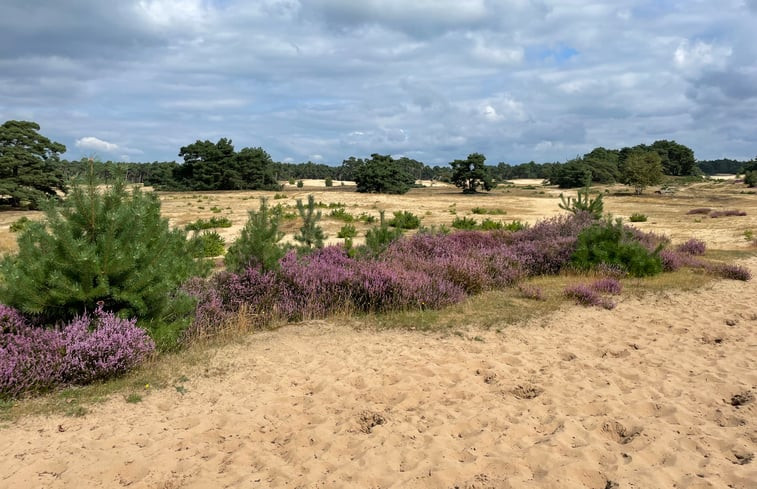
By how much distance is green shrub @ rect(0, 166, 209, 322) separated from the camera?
533 centimetres

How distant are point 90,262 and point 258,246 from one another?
309 cm

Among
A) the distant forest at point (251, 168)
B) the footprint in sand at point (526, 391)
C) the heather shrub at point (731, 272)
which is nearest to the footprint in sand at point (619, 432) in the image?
the footprint in sand at point (526, 391)

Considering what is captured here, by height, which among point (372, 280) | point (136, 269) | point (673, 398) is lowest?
point (673, 398)

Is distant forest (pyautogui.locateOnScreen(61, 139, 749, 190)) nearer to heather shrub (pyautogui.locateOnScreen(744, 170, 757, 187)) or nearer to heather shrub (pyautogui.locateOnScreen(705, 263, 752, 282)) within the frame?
heather shrub (pyautogui.locateOnScreen(744, 170, 757, 187))

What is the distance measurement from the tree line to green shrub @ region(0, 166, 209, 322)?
12.6 inches

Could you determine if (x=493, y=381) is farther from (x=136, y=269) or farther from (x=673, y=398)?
(x=136, y=269)

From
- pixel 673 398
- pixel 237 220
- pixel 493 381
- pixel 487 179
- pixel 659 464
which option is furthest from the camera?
pixel 487 179

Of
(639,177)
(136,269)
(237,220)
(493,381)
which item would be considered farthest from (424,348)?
(639,177)

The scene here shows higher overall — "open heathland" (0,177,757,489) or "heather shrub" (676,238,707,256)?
"heather shrub" (676,238,707,256)

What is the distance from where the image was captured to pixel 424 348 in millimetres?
6504

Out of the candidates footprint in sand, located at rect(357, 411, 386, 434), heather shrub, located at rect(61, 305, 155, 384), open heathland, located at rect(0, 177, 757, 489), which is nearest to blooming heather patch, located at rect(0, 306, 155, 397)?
heather shrub, located at rect(61, 305, 155, 384)

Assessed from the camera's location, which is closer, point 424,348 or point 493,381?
point 493,381

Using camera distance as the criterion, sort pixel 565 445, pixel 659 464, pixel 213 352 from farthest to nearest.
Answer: pixel 213 352
pixel 565 445
pixel 659 464

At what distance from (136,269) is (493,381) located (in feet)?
13.9
